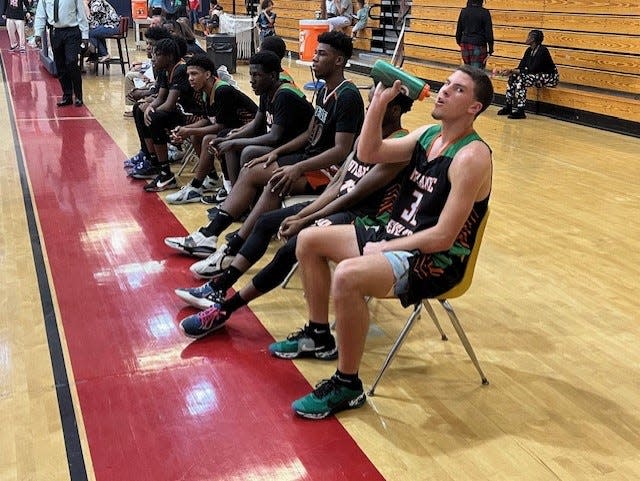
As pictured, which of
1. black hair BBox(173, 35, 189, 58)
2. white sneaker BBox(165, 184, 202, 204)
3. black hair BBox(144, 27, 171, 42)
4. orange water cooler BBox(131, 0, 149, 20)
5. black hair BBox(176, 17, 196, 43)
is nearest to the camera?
white sneaker BBox(165, 184, 202, 204)

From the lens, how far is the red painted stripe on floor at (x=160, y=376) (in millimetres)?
2324

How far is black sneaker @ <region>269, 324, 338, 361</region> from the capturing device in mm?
2967

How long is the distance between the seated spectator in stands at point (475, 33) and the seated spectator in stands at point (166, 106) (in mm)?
5027

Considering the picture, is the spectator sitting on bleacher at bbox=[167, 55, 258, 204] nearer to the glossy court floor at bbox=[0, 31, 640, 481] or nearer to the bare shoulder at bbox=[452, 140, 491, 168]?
the glossy court floor at bbox=[0, 31, 640, 481]

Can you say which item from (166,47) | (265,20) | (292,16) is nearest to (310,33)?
(265,20)

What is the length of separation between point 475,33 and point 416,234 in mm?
7603

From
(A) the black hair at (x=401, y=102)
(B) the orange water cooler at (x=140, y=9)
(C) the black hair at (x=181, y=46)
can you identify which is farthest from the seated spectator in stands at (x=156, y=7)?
(A) the black hair at (x=401, y=102)

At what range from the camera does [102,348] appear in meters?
3.08

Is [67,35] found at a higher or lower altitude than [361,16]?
lower

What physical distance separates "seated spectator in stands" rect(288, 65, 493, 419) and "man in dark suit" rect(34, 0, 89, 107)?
22.7 feet

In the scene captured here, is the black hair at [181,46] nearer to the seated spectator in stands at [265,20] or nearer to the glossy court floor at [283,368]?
the glossy court floor at [283,368]

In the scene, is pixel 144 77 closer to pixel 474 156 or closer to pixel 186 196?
pixel 186 196

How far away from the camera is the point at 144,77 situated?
7.43 m

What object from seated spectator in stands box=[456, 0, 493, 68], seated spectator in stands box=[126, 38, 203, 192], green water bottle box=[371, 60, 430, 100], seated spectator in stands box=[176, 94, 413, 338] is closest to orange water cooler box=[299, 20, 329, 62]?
seated spectator in stands box=[456, 0, 493, 68]
